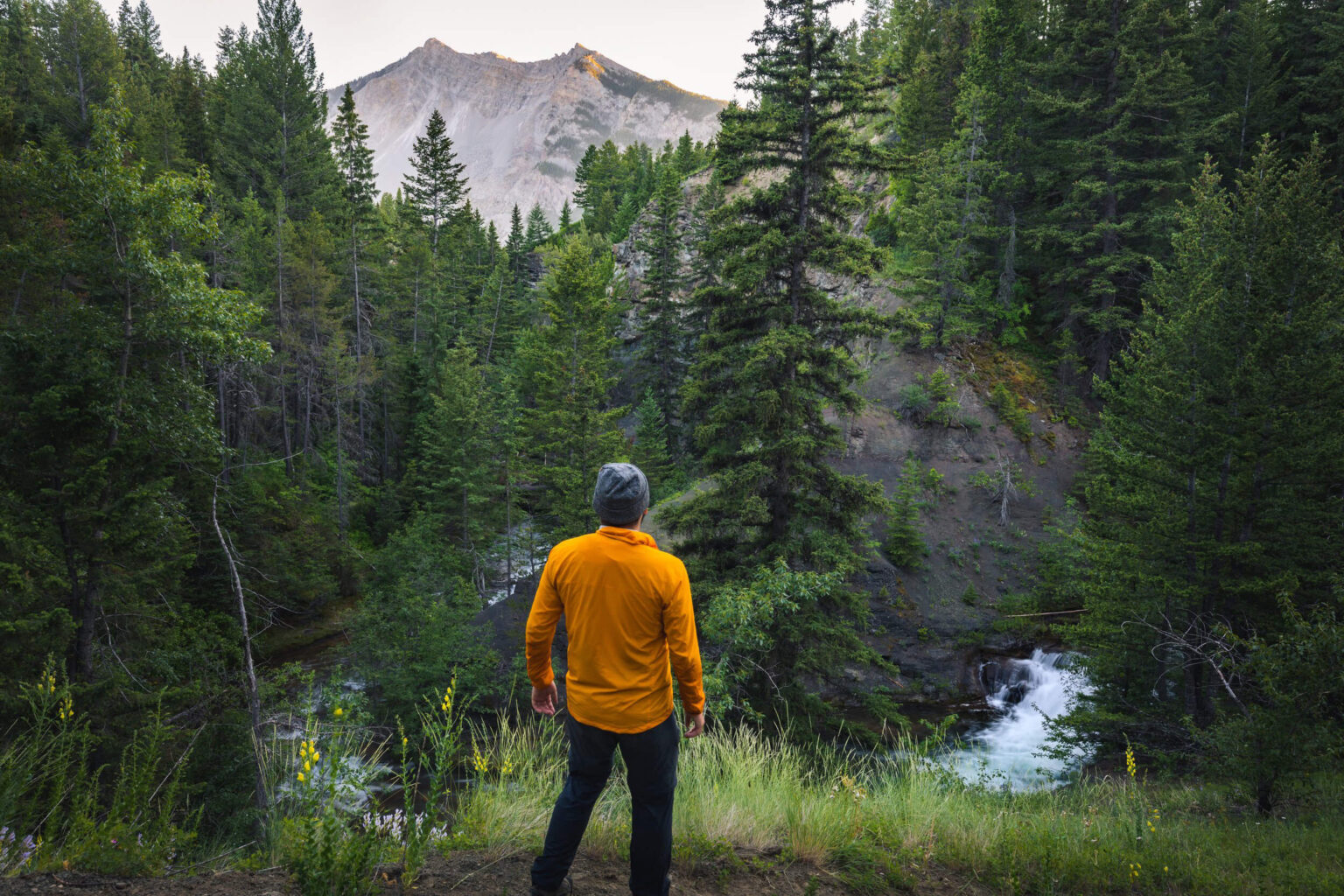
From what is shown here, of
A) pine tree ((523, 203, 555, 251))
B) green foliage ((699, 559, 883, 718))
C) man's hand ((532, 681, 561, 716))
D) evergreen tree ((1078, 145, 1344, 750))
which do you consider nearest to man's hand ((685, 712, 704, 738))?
man's hand ((532, 681, 561, 716))

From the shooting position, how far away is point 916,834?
402 centimetres

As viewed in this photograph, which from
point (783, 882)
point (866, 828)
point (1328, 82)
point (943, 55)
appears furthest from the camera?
point (943, 55)

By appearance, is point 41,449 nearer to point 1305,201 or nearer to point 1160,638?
point 1160,638

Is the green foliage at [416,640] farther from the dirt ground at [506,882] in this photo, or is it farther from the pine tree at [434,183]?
the pine tree at [434,183]

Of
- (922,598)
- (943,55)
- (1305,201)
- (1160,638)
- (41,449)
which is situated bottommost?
(922,598)

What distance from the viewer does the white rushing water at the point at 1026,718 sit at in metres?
13.6

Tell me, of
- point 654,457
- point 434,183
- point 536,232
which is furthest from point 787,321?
point 536,232

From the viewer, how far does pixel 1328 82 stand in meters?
21.6

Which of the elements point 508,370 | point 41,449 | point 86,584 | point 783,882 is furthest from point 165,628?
point 508,370

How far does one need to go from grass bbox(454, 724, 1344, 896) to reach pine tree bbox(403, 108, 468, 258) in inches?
1929

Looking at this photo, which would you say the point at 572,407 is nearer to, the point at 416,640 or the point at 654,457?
the point at 654,457

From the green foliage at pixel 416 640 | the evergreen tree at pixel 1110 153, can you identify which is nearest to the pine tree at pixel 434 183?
the green foliage at pixel 416 640

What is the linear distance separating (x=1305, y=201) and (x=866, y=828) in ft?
45.2

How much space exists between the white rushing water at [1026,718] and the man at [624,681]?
12810 mm
